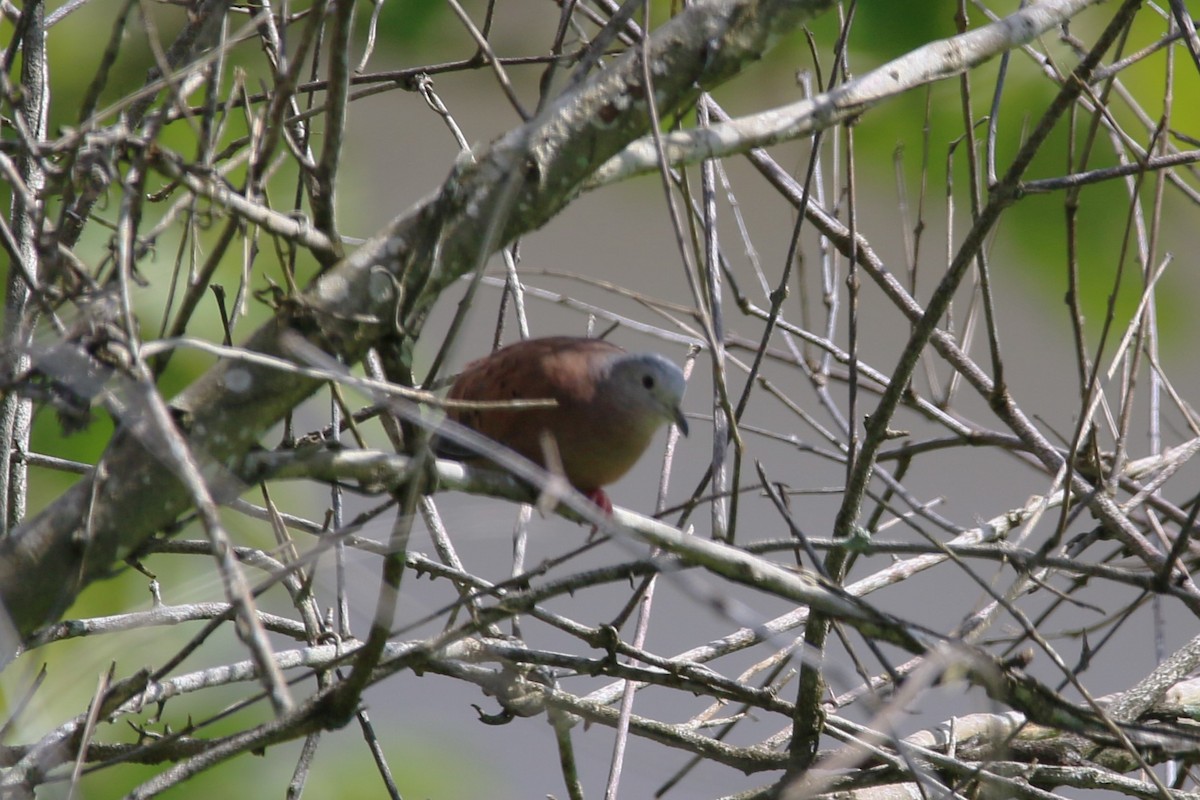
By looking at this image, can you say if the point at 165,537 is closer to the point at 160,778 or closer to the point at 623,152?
the point at 160,778

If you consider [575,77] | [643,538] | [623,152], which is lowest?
[643,538]

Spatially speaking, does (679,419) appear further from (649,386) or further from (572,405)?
(572,405)

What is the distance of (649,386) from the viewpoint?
282 cm

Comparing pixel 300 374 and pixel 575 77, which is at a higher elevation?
pixel 575 77

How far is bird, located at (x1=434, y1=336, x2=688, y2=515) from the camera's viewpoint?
2.65 metres

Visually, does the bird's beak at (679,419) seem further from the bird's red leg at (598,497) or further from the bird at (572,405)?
the bird's red leg at (598,497)

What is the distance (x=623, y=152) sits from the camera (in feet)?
5.85

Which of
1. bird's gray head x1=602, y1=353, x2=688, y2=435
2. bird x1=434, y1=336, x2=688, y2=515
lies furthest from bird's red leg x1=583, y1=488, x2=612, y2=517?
bird's gray head x1=602, y1=353, x2=688, y2=435

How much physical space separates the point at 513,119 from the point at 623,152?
3399mm

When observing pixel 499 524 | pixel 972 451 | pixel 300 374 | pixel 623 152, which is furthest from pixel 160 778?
pixel 972 451

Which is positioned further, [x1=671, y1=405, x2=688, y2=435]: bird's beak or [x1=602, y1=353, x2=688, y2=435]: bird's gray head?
[x1=671, y1=405, x2=688, y2=435]: bird's beak

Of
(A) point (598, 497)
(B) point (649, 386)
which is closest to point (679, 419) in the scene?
(B) point (649, 386)

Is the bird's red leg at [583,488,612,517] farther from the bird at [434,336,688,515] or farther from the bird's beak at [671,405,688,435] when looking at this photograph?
the bird's beak at [671,405,688,435]

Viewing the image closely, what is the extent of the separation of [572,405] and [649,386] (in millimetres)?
268
